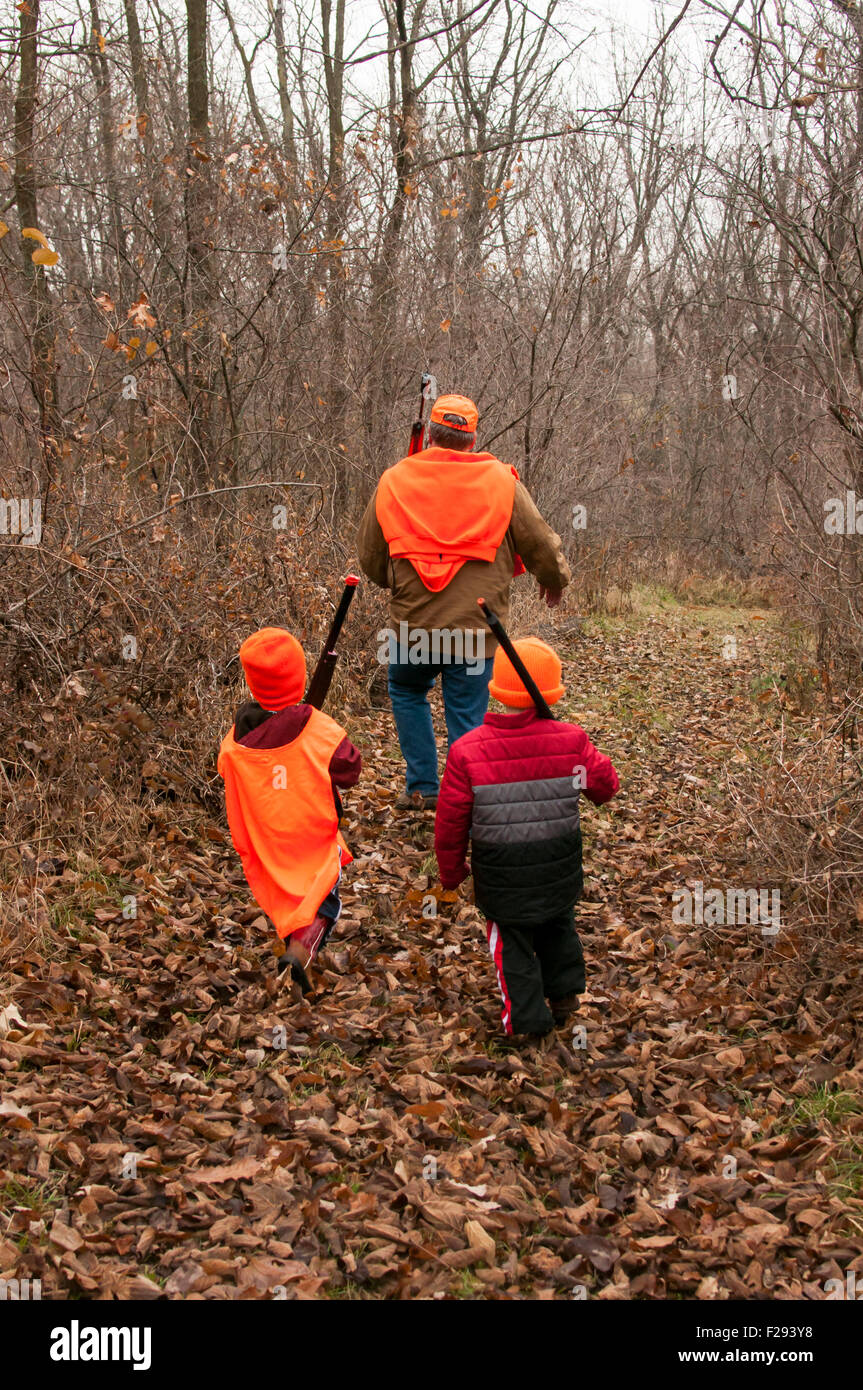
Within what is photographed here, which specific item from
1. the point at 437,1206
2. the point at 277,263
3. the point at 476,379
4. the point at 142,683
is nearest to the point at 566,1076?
the point at 437,1206

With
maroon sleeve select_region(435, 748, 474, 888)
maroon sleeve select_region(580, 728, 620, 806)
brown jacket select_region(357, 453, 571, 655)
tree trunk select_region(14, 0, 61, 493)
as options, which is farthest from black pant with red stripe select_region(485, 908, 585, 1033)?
tree trunk select_region(14, 0, 61, 493)

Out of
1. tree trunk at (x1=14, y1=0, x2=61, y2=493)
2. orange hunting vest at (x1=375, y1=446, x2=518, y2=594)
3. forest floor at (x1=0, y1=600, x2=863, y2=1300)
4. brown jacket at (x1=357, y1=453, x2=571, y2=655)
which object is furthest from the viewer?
tree trunk at (x1=14, y1=0, x2=61, y2=493)

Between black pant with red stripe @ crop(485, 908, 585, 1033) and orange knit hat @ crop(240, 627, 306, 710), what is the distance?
4.00ft

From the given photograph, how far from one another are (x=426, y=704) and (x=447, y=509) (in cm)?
112

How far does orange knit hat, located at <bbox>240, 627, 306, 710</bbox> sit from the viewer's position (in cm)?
394

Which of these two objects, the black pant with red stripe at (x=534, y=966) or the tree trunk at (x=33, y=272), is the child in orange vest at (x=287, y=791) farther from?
the tree trunk at (x=33, y=272)

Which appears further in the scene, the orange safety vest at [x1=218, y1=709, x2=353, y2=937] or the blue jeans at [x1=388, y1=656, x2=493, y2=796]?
the blue jeans at [x1=388, y1=656, x2=493, y2=796]

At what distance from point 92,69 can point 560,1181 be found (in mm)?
10303

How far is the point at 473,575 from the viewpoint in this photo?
16.5 feet

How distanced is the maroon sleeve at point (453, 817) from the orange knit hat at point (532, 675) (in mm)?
281

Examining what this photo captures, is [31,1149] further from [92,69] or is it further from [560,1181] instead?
[92,69]

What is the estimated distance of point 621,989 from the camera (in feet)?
14.1

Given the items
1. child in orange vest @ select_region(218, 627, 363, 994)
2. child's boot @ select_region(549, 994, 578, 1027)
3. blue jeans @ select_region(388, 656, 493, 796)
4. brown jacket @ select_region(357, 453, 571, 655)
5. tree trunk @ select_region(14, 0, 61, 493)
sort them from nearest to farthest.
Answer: child's boot @ select_region(549, 994, 578, 1027), child in orange vest @ select_region(218, 627, 363, 994), brown jacket @ select_region(357, 453, 571, 655), blue jeans @ select_region(388, 656, 493, 796), tree trunk @ select_region(14, 0, 61, 493)

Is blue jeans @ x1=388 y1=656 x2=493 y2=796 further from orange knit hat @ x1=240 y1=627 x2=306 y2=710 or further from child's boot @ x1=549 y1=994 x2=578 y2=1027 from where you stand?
child's boot @ x1=549 y1=994 x2=578 y2=1027
